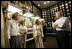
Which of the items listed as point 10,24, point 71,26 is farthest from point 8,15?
point 71,26

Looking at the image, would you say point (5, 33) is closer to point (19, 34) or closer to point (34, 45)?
point (19, 34)

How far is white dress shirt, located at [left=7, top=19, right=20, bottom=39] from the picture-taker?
937 millimetres

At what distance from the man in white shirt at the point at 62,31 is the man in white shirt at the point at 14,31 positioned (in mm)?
536

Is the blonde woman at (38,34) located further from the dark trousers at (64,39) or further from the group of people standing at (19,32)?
the dark trousers at (64,39)

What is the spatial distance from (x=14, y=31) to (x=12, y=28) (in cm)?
5

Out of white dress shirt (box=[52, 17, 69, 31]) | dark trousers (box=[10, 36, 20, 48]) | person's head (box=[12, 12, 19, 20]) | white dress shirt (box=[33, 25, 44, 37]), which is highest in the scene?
Result: person's head (box=[12, 12, 19, 20])

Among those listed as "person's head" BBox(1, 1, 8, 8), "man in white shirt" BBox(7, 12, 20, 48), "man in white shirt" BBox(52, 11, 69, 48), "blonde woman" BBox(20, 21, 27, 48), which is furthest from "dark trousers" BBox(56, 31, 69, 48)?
"person's head" BBox(1, 1, 8, 8)

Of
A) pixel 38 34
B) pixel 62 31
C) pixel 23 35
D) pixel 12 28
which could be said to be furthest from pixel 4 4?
pixel 62 31

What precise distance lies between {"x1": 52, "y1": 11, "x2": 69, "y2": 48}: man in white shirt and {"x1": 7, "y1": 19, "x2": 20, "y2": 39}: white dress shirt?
0.54 m

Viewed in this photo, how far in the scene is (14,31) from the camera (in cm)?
96

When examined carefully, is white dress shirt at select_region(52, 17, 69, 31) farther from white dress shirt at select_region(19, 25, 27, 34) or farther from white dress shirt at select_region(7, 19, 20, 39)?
white dress shirt at select_region(7, 19, 20, 39)

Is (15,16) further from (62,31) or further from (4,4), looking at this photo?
(62,31)

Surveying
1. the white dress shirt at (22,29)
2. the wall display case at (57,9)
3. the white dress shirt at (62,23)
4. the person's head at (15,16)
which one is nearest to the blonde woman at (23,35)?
the white dress shirt at (22,29)

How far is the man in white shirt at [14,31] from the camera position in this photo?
941 millimetres
